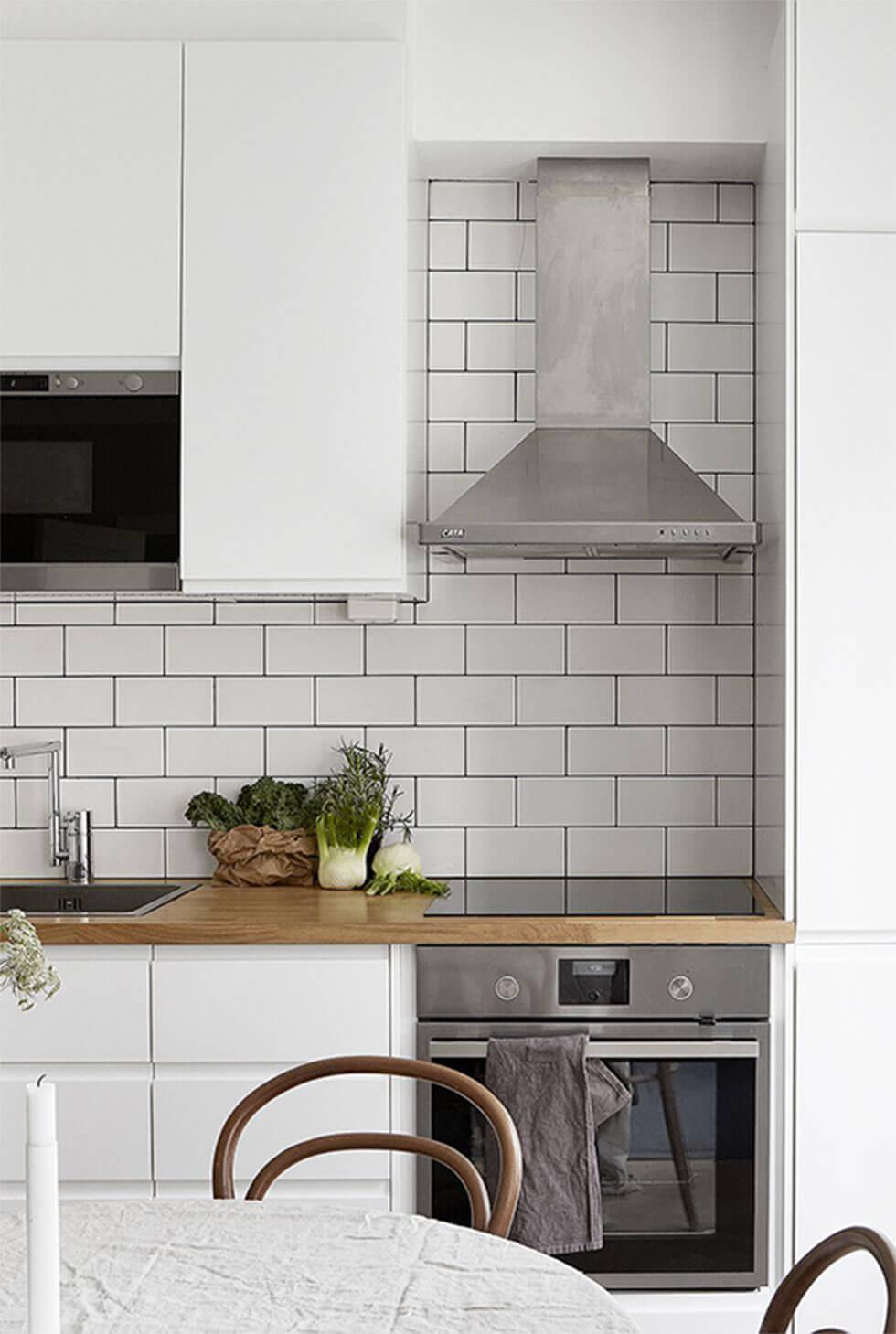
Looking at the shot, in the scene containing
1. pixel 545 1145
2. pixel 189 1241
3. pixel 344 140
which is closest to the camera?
pixel 189 1241

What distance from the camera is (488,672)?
11.3 ft

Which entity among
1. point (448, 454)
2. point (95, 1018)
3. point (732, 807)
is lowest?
point (95, 1018)

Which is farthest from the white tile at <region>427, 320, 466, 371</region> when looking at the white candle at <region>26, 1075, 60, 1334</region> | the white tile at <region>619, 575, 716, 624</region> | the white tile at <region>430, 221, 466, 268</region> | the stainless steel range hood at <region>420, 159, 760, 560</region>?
the white candle at <region>26, 1075, 60, 1334</region>

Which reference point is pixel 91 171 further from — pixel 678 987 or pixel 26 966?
pixel 26 966

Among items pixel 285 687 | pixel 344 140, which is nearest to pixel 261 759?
pixel 285 687

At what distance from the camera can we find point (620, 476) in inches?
123

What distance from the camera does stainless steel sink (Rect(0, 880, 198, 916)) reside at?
10.9ft

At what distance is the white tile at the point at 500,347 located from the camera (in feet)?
11.3

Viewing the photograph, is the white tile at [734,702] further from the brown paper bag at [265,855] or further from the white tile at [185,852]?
the white tile at [185,852]

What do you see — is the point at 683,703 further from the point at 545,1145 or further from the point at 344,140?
the point at 344,140

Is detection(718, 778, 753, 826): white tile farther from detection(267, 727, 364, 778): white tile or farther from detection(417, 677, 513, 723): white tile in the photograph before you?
detection(267, 727, 364, 778): white tile

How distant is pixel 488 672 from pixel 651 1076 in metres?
1.00

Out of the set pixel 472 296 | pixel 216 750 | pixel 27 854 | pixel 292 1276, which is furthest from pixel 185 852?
pixel 292 1276

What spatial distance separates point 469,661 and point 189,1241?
1.89 meters
